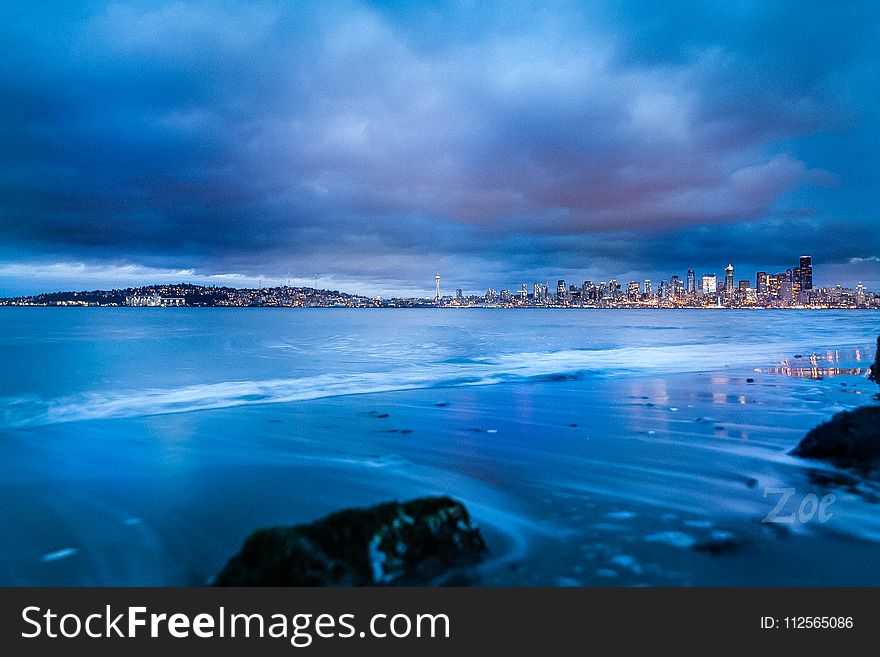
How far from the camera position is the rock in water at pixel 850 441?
185 inches

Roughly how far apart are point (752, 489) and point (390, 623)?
142 inches

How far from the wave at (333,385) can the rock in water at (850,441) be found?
7.71 metres

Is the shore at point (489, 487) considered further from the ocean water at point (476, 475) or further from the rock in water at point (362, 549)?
the rock in water at point (362, 549)

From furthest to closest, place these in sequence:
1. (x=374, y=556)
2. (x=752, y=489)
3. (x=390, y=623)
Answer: (x=752, y=489), (x=374, y=556), (x=390, y=623)

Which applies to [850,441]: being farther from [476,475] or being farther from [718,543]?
[476,475]

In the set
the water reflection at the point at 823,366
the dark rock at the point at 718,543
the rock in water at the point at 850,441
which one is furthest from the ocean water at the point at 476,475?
the water reflection at the point at 823,366

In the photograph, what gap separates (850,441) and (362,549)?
4961mm

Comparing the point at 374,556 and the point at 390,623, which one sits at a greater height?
the point at 374,556

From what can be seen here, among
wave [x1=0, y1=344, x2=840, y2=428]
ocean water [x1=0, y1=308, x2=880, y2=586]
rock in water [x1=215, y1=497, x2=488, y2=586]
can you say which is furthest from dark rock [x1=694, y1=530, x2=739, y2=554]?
wave [x1=0, y1=344, x2=840, y2=428]

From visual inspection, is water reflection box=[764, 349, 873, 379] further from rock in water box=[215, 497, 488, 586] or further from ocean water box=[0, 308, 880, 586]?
rock in water box=[215, 497, 488, 586]

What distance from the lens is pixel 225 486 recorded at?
185 inches

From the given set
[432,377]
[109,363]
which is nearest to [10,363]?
[109,363]

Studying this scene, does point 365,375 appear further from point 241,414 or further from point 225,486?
point 225,486

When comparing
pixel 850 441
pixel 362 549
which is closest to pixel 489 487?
pixel 362 549
